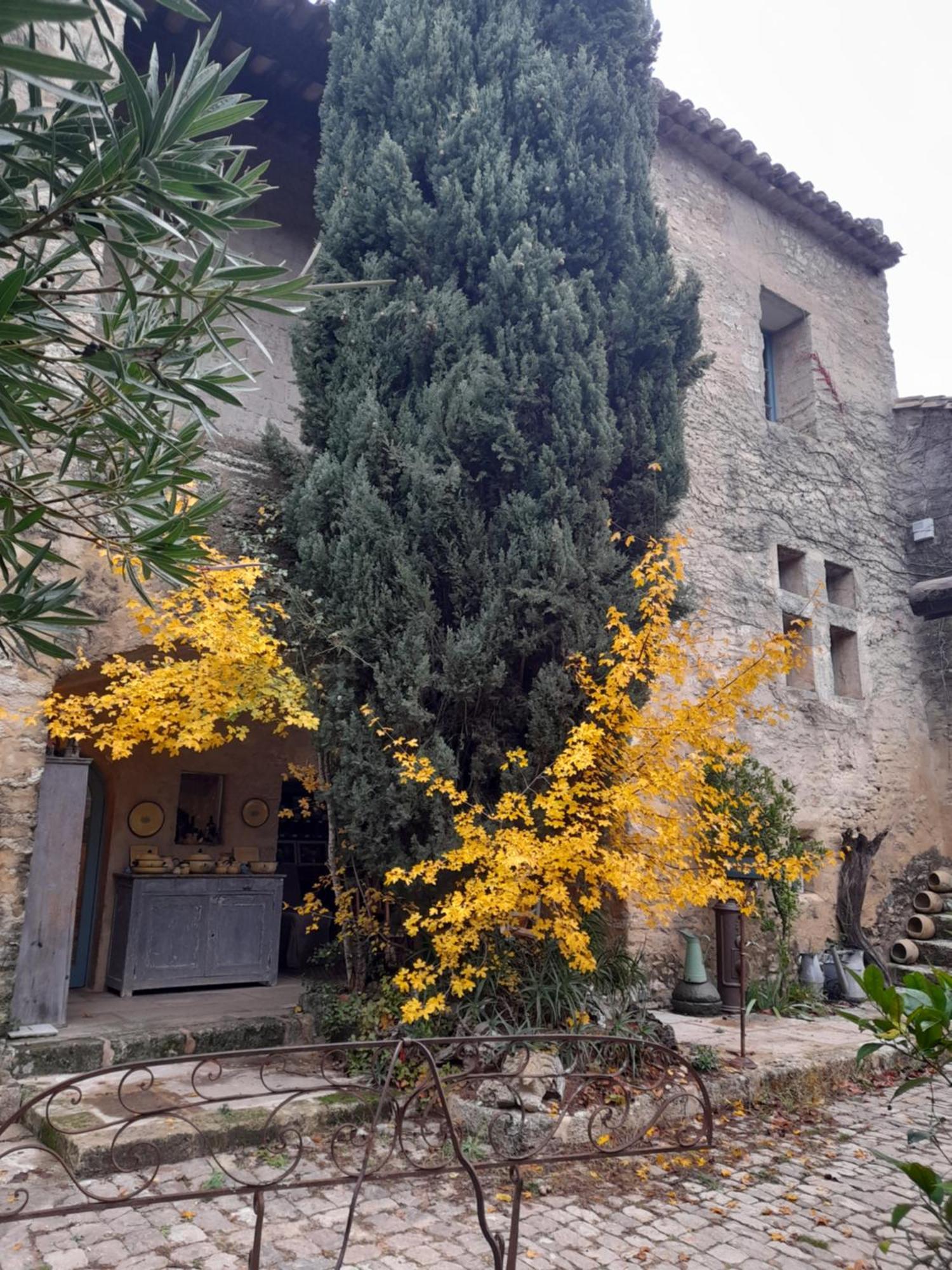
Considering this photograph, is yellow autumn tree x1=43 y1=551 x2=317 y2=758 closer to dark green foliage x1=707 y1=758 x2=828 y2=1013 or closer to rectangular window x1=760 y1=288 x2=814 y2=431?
dark green foliage x1=707 y1=758 x2=828 y2=1013

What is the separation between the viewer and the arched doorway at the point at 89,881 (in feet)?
26.1

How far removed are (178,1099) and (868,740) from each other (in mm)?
7613

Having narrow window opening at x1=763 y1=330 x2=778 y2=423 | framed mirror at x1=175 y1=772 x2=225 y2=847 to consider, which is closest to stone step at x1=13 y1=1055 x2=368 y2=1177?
framed mirror at x1=175 y1=772 x2=225 y2=847

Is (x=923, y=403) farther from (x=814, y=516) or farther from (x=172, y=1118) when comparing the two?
(x=172, y=1118)

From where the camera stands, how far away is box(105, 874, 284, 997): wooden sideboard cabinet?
304 inches

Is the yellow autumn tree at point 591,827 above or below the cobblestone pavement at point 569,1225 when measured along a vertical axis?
above

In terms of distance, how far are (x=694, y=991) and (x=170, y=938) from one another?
4.42 metres

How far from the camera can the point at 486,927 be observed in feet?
16.0

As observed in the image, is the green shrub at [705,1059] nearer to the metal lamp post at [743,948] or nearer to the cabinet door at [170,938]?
the metal lamp post at [743,948]

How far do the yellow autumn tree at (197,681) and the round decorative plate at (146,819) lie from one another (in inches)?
126

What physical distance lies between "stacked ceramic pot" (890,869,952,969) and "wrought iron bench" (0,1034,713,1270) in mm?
4929

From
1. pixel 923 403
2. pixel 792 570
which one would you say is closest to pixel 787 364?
pixel 923 403

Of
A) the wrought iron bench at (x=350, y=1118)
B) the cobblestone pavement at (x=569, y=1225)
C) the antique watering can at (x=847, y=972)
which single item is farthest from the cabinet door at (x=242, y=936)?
the antique watering can at (x=847, y=972)

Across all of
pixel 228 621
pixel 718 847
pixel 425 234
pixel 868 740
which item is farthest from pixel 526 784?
pixel 868 740
